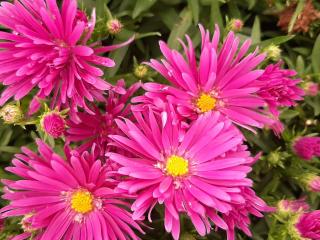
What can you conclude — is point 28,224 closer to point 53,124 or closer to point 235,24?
point 53,124

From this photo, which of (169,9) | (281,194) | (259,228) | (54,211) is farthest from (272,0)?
(54,211)

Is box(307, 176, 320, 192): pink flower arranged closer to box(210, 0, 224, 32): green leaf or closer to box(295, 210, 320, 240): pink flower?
box(295, 210, 320, 240): pink flower

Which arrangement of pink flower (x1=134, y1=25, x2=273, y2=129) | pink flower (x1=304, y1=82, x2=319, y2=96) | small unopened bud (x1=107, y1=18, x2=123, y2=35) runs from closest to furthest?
1. pink flower (x1=134, y1=25, x2=273, y2=129)
2. small unopened bud (x1=107, y1=18, x2=123, y2=35)
3. pink flower (x1=304, y1=82, x2=319, y2=96)

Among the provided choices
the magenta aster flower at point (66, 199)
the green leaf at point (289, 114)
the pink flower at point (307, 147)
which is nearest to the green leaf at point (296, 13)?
the green leaf at point (289, 114)

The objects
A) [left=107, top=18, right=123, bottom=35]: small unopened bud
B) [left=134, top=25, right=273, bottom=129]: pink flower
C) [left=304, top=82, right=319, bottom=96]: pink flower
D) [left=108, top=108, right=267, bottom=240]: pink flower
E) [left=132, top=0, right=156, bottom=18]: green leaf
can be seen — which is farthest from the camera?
[left=304, top=82, right=319, bottom=96]: pink flower

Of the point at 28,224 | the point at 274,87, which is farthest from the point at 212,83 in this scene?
the point at 28,224

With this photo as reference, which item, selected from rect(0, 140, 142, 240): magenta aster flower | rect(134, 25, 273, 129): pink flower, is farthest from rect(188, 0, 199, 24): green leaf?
rect(0, 140, 142, 240): magenta aster flower

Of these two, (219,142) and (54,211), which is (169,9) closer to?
(219,142)
